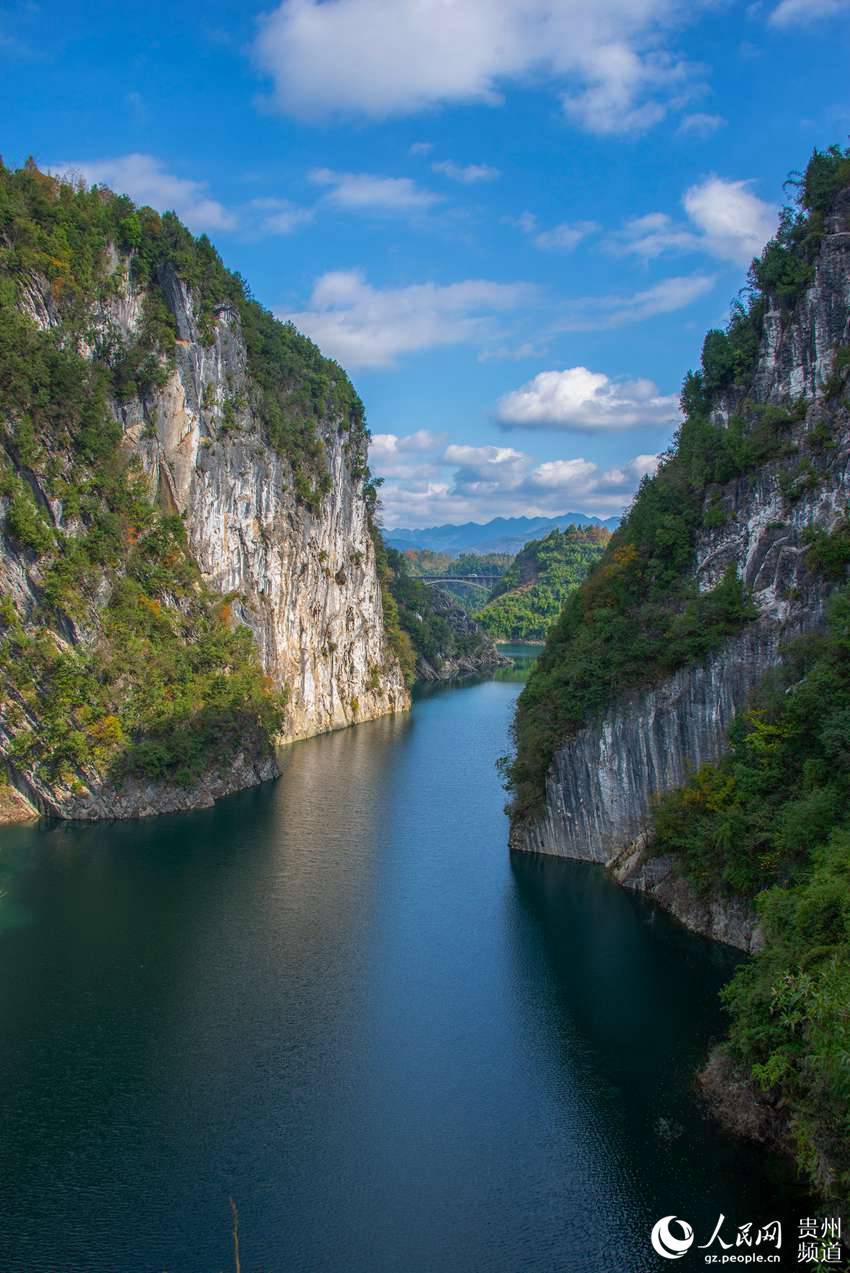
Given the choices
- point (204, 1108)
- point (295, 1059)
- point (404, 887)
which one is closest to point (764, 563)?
point (404, 887)

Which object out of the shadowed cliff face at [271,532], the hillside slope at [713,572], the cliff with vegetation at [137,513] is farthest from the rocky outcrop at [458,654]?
the hillside slope at [713,572]

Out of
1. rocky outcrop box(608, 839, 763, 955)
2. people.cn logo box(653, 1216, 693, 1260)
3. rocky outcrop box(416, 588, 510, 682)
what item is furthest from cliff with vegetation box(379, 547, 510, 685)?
people.cn logo box(653, 1216, 693, 1260)

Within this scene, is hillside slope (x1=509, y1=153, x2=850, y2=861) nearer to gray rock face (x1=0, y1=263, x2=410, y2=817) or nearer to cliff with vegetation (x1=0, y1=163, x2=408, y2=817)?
cliff with vegetation (x1=0, y1=163, x2=408, y2=817)

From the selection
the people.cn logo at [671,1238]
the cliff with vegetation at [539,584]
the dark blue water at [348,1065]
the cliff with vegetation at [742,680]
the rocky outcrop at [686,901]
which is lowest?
the people.cn logo at [671,1238]

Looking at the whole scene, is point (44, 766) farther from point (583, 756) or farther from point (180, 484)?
point (583, 756)

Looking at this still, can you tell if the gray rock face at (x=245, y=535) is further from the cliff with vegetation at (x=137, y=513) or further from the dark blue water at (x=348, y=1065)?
the dark blue water at (x=348, y=1065)
